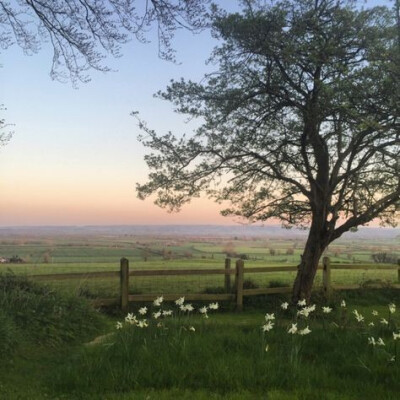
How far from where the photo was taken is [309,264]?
14.9 metres

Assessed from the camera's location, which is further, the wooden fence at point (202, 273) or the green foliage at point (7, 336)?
the wooden fence at point (202, 273)

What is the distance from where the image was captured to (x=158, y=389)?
5328mm

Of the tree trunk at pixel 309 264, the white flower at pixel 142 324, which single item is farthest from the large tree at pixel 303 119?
the white flower at pixel 142 324

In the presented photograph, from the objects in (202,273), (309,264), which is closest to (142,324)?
(202,273)

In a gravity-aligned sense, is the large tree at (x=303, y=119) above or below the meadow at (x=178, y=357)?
above

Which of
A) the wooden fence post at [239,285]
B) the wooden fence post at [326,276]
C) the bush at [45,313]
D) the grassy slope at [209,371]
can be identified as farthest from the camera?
the wooden fence post at [326,276]

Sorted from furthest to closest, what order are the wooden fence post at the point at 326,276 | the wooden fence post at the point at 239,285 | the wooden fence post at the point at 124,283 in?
the wooden fence post at the point at 326,276
the wooden fence post at the point at 239,285
the wooden fence post at the point at 124,283

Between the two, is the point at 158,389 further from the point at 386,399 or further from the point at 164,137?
the point at 164,137

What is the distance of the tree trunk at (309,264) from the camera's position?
1484cm

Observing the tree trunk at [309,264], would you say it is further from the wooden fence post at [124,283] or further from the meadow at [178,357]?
the meadow at [178,357]

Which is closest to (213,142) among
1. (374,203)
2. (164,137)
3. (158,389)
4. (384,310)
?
(164,137)

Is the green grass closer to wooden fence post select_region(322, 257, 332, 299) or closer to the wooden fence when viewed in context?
the wooden fence

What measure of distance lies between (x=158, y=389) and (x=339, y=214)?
35.6ft

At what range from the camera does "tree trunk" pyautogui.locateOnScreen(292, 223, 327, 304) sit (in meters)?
14.8
